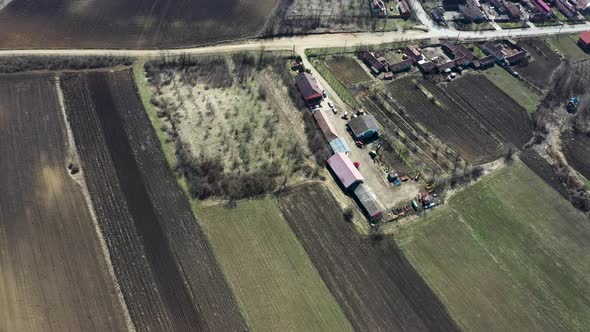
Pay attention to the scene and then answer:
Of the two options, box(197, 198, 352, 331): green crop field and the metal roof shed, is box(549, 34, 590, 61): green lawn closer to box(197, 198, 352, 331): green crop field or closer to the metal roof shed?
the metal roof shed

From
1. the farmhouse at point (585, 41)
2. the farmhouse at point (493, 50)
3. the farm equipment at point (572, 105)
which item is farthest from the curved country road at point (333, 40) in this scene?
the farm equipment at point (572, 105)

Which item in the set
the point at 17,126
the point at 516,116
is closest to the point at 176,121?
the point at 17,126

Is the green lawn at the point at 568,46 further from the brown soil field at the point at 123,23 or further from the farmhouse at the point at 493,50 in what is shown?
the brown soil field at the point at 123,23

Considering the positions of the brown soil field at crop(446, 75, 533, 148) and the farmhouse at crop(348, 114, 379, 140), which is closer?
the farmhouse at crop(348, 114, 379, 140)

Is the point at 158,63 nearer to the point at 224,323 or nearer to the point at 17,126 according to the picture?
the point at 17,126

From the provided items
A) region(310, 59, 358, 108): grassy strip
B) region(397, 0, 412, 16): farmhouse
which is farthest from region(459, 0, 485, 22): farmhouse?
region(310, 59, 358, 108): grassy strip
